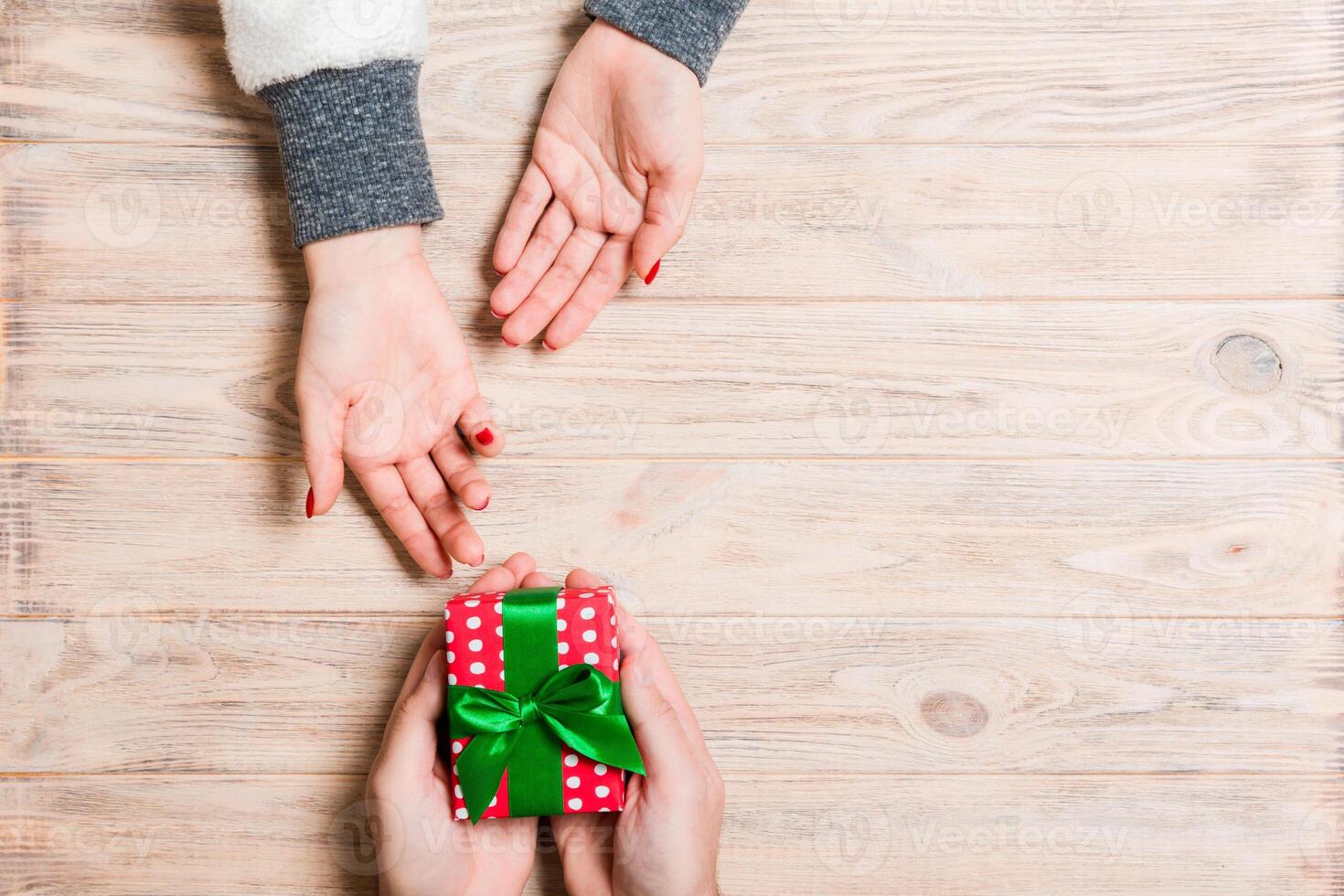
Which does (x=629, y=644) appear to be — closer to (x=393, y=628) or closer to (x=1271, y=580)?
(x=393, y=628)

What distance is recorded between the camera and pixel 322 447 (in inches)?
36.6

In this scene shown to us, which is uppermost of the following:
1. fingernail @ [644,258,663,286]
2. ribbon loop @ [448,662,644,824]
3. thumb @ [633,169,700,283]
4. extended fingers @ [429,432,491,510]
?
thumb @ [633,169,700,283]

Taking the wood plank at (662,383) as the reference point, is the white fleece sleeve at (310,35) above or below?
above

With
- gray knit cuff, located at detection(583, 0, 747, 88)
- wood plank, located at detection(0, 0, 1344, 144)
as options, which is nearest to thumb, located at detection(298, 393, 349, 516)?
wood plank, located at detection(0, 0, 1344, 144)

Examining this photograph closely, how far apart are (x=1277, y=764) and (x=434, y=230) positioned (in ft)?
3.54

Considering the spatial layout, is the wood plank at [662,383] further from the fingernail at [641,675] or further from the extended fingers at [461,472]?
the fingernail at [641,675]

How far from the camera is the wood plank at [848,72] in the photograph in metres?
1.05

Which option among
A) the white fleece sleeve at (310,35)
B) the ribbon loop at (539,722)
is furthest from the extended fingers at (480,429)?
the white fleece sleeve at (310,35)

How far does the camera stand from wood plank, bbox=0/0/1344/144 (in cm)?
105

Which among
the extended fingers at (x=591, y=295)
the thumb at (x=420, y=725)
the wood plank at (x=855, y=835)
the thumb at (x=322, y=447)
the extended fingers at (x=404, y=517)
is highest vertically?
the extended fingers at (x=591, y=295)

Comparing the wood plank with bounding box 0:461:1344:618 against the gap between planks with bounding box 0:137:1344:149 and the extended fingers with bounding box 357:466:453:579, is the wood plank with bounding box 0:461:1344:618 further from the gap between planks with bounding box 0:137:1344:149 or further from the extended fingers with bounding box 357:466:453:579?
the gap between planks with bounding box 0:137:1344:149

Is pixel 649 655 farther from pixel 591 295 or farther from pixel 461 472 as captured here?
pixel 591 295

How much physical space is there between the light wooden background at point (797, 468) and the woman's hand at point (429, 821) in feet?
0.29

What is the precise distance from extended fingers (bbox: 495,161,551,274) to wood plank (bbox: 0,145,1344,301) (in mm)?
39
